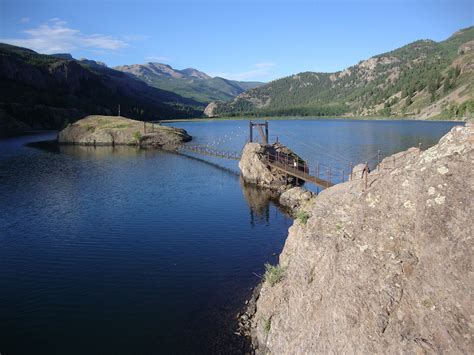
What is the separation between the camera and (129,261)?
114 feet

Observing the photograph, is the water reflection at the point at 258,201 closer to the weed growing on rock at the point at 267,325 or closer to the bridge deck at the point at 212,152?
the weed growing on rock at the point at 267,325

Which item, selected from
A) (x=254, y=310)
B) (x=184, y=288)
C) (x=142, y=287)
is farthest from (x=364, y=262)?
(x=142, y=287)

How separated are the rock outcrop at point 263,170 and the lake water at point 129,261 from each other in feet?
11.4

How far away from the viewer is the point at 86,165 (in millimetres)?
90250

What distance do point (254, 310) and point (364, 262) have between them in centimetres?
1050

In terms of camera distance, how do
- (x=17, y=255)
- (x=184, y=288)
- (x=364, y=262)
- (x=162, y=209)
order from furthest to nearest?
(x=162, y=209), (x=17, y=255), (x=184, y=288), (x=364, y=262)

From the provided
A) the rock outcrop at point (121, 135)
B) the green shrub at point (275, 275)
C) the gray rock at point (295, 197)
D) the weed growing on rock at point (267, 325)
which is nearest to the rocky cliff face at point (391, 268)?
the weed growing on rock at point (267, 325)

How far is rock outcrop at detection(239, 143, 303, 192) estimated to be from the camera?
64.7 metres

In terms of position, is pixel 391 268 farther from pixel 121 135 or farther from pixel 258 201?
pixel 121 135

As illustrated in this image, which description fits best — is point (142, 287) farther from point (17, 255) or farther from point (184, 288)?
point (17, 255)

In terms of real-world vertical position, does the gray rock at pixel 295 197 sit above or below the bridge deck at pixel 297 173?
below

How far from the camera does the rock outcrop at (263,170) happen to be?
6471 cm

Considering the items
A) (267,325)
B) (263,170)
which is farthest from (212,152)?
(267,325)

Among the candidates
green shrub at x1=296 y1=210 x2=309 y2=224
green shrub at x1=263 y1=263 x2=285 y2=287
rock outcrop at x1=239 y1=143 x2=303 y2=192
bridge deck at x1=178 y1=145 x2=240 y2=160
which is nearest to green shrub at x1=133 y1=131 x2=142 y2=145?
bridge deck at x1=178 y1=145 x2=240 y2=160
